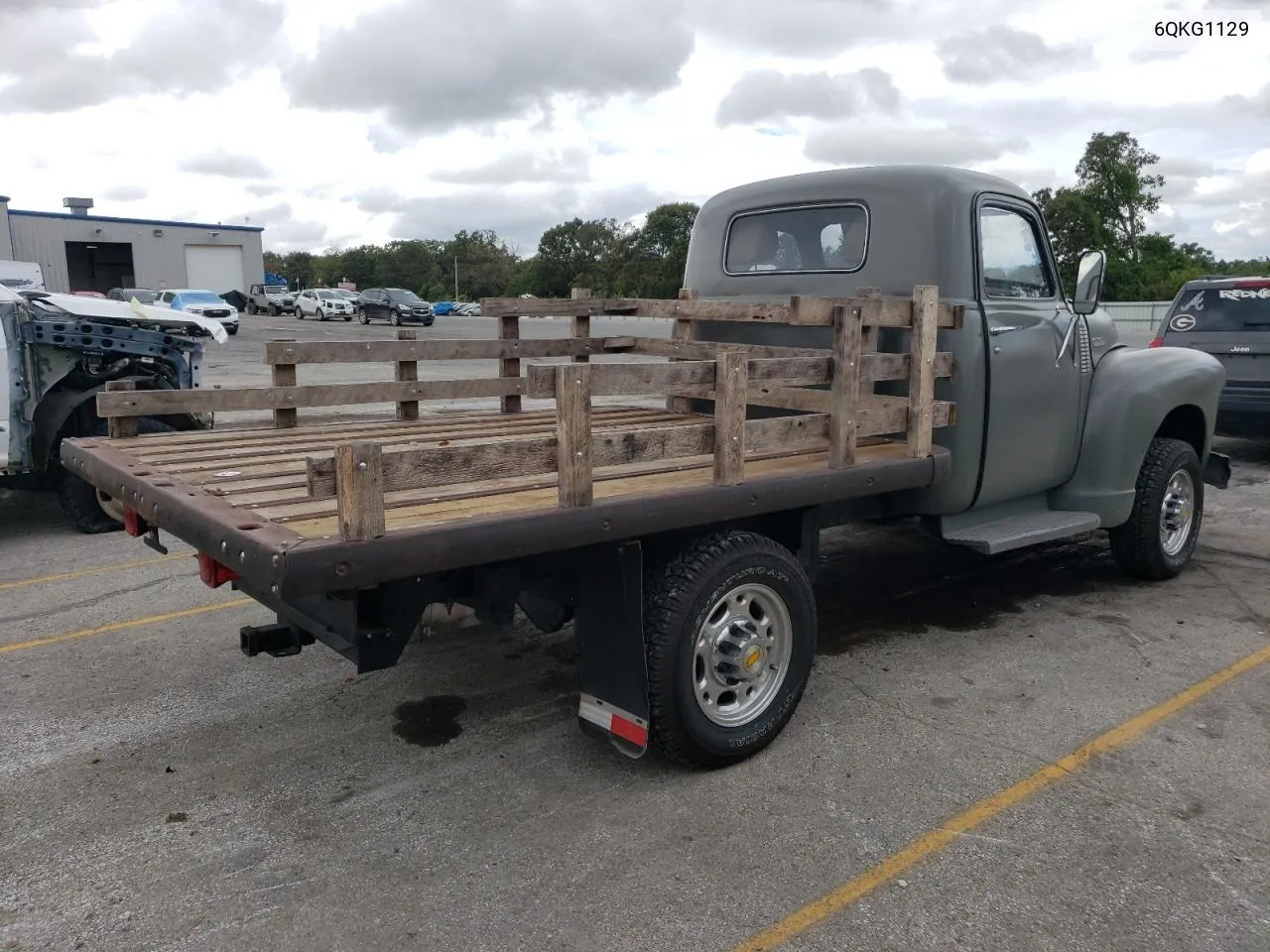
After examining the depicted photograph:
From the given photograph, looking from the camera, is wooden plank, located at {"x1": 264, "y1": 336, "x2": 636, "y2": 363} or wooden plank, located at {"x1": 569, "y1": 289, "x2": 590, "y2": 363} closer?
wooden plank, located at {"x1": 264, "y1": 336, "x2": 636, "y2": 363}

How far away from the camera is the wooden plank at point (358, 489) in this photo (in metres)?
2.70

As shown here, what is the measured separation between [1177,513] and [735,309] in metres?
3.31

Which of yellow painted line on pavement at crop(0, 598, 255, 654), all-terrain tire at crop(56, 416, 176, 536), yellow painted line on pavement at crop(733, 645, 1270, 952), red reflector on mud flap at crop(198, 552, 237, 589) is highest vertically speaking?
red reflector on mud flap at crop(198, 552, 237, 589)

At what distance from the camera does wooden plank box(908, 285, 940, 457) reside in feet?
13.7

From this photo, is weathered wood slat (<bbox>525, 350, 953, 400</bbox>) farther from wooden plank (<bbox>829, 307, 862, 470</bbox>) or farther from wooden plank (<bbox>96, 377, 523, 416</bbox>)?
wooden plank (<bbox>96, 377, 523, 416</bbox>)

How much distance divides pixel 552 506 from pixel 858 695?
1991mm

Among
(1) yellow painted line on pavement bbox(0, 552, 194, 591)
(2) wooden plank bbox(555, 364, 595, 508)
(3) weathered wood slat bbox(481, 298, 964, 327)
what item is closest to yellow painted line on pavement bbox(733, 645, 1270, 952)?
(2) wooden plank bbox(555, 364, 595, 508)

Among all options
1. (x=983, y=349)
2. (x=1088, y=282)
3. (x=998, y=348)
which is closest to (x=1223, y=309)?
(x=1088, y=282)

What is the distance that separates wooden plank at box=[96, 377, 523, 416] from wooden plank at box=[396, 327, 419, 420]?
12 cm

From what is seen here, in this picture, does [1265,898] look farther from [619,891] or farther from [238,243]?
[238,243]

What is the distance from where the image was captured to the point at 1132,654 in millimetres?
4988

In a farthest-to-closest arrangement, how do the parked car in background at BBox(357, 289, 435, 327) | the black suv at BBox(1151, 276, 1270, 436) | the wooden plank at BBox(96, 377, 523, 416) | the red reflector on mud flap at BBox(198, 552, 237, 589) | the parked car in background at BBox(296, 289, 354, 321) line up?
1. the parked car in background at BBox(296, 289, 354, 321)
2. the parked car in background at BBox(357, 289, 435, 327)
3. the black suv at BBox(1151, 276, 1270, 436)
4. the wooden plank at BBox(96, 377, 523, 416)
5. the red reflector on mud flap at BBox(198, 552, 237, 589)

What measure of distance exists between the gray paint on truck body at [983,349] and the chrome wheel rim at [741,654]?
113 centimetres

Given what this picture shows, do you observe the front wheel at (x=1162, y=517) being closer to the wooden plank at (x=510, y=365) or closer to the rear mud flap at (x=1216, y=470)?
the rear mud flap at (x=1216, y=470)
